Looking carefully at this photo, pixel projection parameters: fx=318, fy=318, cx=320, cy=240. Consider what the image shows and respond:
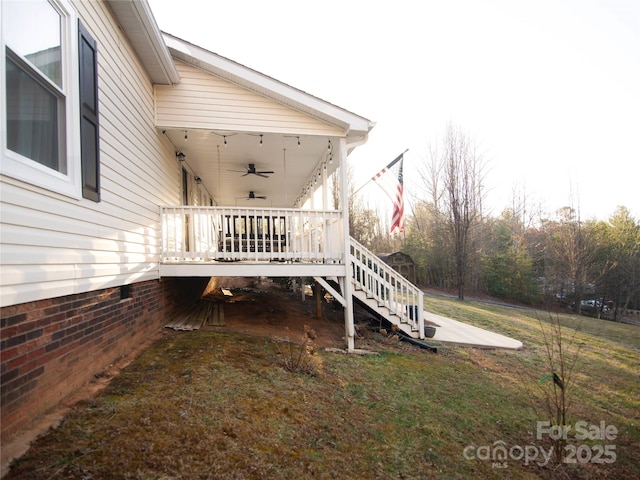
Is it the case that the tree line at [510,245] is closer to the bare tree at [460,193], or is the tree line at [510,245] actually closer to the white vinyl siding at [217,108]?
the bare tree at [460,193]

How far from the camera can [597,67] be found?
11.7m

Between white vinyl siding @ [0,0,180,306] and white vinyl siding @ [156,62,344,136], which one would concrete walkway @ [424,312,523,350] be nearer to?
white vinyl siding @ [156,62,344,136]

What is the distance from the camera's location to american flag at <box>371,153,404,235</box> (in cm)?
718

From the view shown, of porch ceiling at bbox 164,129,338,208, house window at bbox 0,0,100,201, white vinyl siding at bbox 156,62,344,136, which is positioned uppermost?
white vinyl siding at bbox 156,62,344,136

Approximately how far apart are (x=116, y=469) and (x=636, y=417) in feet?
21.9

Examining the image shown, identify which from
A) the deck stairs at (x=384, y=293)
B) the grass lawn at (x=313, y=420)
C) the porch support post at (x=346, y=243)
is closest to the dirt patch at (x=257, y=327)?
the grass lawn at (x=313, y=420)

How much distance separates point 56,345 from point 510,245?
97.9 ft

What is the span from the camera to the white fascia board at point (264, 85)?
229 inches

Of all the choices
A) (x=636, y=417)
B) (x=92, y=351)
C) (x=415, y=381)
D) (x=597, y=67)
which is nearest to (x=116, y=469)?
(x=92, y=351)

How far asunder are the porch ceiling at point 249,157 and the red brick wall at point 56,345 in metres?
3.86

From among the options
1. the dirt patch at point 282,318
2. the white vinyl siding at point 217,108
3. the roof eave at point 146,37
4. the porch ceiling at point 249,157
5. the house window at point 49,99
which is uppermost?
the roof eave at point 146,37

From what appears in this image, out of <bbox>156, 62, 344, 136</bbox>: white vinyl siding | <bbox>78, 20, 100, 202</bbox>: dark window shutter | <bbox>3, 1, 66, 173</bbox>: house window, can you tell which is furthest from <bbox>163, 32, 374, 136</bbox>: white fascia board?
<bbox>3, 1, 66, 173</bbox>: house window

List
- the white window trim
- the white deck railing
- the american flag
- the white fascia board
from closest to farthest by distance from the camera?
the white window trim, the white fascia board, the white deck railing, the american flag

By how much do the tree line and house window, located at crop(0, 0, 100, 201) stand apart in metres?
18.2
